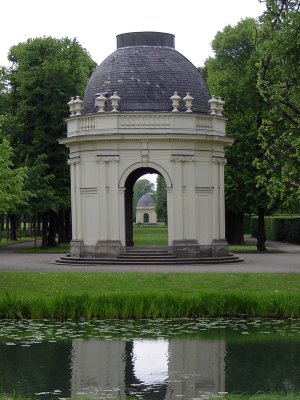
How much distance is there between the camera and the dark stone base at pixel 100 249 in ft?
122

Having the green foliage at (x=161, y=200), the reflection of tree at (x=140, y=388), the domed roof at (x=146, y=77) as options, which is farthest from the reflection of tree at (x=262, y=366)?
the green foliage at (x=161, y=200)

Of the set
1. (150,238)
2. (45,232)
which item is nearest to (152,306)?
(45,232)

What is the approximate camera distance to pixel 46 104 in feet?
169

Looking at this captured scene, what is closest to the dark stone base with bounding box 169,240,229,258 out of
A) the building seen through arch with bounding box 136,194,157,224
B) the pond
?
the pond

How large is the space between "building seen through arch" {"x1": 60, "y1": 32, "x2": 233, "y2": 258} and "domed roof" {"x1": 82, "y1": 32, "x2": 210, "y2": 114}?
0.19 ft

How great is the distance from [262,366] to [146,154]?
21133 millimetres

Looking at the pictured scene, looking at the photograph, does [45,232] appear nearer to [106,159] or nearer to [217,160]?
[106,159]

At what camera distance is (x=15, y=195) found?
34.0m

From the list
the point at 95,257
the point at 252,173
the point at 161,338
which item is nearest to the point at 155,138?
the point at 95,257

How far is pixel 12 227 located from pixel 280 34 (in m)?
46.5

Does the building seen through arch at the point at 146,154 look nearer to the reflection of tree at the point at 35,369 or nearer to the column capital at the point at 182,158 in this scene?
the column capital at the point at 182,158

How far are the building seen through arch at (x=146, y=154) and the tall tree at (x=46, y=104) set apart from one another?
11740mm

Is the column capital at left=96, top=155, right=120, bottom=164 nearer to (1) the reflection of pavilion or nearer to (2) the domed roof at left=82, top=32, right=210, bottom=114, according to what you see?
(2) the domed roof at left=82, top=32, right=210, bottom=114

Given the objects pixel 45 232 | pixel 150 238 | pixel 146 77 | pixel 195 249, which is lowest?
pixel 195 249
